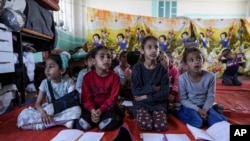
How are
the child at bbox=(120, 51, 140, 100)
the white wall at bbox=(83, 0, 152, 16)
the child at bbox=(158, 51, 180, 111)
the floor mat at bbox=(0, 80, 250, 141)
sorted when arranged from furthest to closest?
the white wall at bbox=(83, 0, 152, 16), the child at bbox=(120, 51, 140, 100), the child at bbox=(158, 51, 180, 111), the floor mat at bbox=(0, 80, 250, 141)

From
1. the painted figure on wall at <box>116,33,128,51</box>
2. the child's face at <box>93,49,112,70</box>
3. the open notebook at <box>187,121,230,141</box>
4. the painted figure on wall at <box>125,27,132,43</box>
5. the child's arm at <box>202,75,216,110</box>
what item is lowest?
the open notebook at <box>187,121,230,141</box>

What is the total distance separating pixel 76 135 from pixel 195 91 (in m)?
0.76

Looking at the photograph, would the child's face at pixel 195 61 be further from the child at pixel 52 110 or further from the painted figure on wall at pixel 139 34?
the painted figure on wall at pixel 139 34

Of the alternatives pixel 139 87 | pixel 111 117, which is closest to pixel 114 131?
pixel 111 117

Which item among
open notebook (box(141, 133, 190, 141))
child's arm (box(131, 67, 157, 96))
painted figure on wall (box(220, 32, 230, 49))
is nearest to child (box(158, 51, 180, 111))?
child's arm (box(131, 67, 157, 96))

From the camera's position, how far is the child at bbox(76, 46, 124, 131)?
1.19 m

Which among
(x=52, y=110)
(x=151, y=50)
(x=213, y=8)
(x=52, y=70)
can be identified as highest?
(x=213, y=8)

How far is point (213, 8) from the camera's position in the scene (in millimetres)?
4469

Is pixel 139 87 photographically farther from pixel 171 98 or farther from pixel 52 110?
pixel 52 110

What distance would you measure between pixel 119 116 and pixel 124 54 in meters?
1.01

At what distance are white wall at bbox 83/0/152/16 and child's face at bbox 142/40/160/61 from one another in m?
3.19

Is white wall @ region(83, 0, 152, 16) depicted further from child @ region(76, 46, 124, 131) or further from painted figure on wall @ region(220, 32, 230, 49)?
child @ region(76, 46, 124, 131)

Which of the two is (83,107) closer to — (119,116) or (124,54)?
(119,116)

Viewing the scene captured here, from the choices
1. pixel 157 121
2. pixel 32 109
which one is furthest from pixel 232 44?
pixel 32 109
